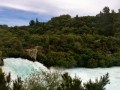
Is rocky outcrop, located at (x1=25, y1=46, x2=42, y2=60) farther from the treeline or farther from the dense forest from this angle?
the treeline

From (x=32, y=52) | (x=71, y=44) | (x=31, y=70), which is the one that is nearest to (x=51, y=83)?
(x=31, y=70)

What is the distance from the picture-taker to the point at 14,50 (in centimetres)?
5222

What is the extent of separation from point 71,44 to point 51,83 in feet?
98.8

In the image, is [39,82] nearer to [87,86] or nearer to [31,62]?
[87,86]

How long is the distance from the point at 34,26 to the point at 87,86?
54.3 m

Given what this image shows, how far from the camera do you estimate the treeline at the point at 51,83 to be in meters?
25.7

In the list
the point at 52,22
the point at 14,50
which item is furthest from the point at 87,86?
the point at 52,22

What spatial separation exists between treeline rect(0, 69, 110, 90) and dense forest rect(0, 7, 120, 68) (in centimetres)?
1919

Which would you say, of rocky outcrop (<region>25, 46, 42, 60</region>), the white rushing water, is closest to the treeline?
the white rushing water

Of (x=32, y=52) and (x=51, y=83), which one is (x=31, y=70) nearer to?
(x=32, y=52)

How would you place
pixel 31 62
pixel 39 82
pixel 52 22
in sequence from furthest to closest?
pixel 52 22 < pixel 31 62 < pixel 39 82

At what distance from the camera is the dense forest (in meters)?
54.3

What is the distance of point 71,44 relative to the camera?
61031 mm

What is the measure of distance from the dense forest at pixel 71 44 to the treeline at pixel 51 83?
1919cm
